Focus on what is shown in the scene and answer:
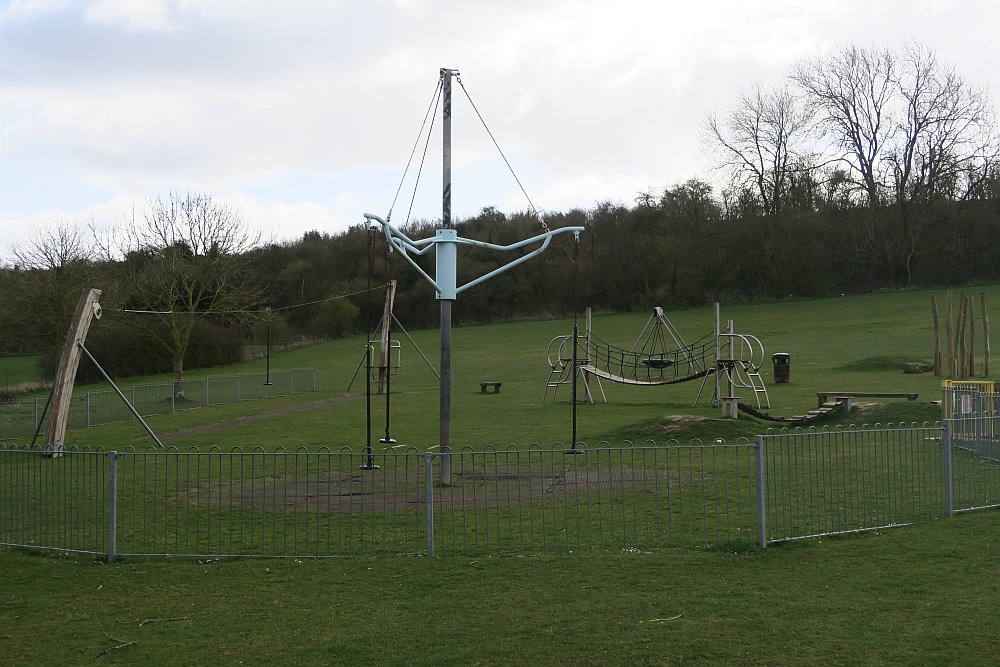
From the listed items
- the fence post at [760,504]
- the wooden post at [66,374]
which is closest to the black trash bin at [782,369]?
the wooden post at [66,374]

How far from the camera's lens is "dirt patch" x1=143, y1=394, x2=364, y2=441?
2346 centimetres

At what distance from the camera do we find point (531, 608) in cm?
779

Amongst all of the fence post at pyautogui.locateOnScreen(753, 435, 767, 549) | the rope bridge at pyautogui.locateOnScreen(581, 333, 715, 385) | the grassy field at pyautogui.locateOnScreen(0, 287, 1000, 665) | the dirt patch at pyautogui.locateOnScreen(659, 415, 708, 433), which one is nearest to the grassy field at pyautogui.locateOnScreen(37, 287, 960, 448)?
the dirt patch at pyautogui.locateOnScreen(659, 415, 708, 433)

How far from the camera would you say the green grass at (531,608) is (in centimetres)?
677

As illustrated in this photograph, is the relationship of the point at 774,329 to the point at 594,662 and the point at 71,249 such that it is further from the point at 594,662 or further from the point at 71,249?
the point at 594,662

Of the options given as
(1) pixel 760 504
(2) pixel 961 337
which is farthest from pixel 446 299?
(2) pixel 961 337

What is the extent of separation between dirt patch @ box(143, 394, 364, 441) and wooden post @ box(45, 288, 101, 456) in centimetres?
290

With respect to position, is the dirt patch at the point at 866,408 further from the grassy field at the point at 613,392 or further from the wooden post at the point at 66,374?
the wooden post at the point at 66,374

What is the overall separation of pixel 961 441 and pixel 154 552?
12279mm

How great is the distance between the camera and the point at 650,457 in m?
16.7

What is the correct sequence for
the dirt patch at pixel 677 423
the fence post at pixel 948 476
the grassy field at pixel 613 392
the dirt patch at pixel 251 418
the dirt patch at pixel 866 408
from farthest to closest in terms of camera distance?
the dirt patch at pixel 251 418 < the grassy field at pixel 613 392 < the dirt patch at pixel 866 408 < the dirt patch at pixel 677 423 < the fence post at pixel 948 476

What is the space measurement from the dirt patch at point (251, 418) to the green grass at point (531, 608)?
13.5 meters

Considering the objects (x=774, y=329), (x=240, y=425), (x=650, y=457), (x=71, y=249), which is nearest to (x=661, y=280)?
(x=774, y=329)

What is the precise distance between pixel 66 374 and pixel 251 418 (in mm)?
8026
